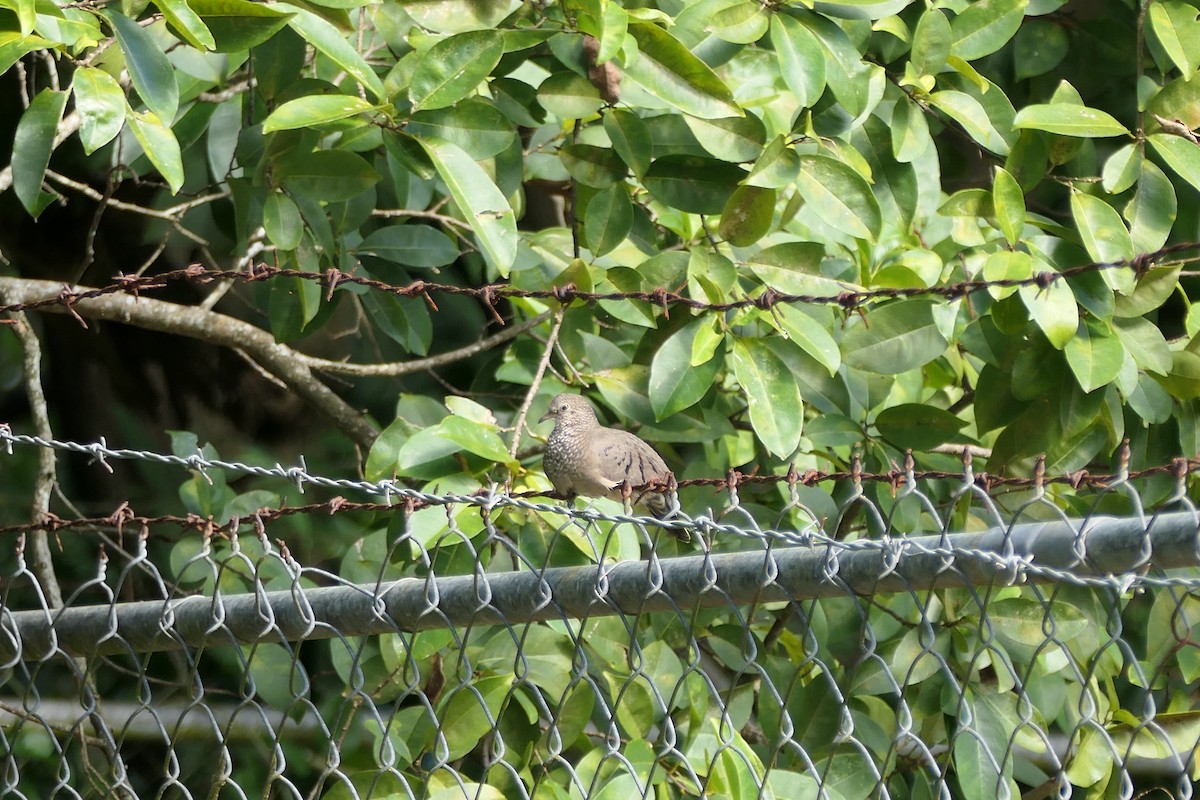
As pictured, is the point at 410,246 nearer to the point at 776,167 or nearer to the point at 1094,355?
the point at 776,167

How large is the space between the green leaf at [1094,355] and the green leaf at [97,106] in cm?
185

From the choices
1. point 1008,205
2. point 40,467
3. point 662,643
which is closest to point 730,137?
point 1008,205

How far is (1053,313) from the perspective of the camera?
2.31m

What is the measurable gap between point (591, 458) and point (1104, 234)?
1213mm

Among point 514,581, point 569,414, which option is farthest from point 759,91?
point 514,581

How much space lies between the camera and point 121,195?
434 cm

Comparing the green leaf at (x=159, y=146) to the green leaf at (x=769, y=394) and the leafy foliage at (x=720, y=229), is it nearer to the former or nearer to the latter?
the leafy foliage at (x=720, y=229)

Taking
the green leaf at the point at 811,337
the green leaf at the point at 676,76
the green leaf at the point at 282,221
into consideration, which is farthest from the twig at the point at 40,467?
the green leaf at the point at 811,337

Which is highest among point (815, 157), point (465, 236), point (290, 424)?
point (815, 157)

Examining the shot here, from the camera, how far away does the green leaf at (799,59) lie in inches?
97.0

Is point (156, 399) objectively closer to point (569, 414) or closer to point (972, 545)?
point (569, 414)

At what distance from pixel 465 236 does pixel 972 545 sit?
7.89 ft

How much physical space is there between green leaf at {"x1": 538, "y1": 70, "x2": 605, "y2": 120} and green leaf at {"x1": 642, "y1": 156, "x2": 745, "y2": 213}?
0.68 feet

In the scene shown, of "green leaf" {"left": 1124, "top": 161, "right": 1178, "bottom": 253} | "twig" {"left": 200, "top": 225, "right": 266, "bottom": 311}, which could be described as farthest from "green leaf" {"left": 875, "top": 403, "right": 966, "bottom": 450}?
"twig" {"left": 200, "top": 225, "right": 266, "bottom": 311}
